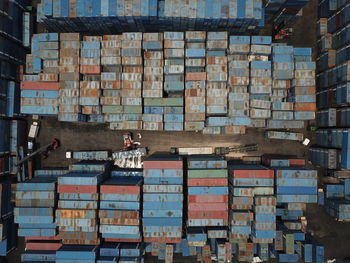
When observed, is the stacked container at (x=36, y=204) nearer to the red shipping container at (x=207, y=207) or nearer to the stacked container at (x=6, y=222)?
the stacked container at (x=6, y=222)

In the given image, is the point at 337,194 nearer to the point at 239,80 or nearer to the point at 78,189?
the point at 239,80

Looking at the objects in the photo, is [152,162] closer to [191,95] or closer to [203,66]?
[191,95]

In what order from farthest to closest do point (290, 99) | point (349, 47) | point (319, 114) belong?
1. point (319, 114)
2. point (290, 99)
3. point (349, 47)

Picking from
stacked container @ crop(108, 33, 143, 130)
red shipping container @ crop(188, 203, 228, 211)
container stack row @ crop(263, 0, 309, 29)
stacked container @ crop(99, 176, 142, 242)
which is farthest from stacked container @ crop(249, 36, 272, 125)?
stacked container @ crop(99, 176, 142, 242)

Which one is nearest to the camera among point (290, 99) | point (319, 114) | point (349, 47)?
point (349, 47)

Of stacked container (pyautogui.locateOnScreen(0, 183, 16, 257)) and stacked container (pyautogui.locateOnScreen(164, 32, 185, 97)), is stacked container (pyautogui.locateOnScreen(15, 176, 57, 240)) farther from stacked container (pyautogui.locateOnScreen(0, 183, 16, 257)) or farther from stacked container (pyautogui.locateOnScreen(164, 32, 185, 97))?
stacked container (pyautogui.locateOnScreen(164, 32, 185, 97))

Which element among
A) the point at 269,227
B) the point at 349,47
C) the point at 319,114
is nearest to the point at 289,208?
the point at 269,227
